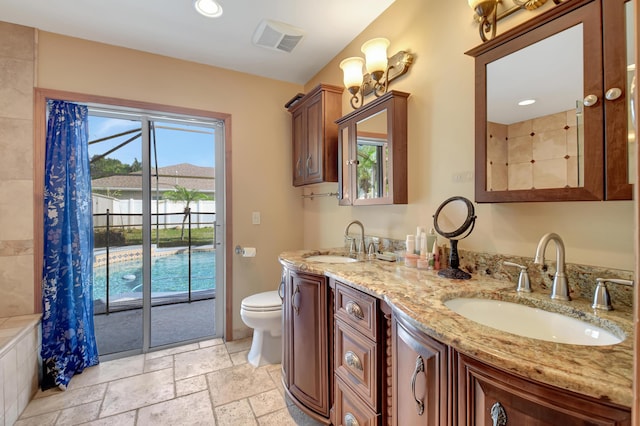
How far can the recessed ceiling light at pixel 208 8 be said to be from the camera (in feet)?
5.92

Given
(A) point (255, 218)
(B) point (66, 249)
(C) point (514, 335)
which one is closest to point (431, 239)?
(C) point (514, 335)

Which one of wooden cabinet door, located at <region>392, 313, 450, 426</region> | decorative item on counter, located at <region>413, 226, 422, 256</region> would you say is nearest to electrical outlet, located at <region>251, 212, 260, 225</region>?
decorative item on counter, located at <region>413, 226, 422, 256</region>

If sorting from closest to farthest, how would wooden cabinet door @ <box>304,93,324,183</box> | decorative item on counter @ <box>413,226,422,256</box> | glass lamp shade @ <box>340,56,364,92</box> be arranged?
decorative item on counter @ <box>413,226,422,256</box> < glass lamp shade @ <box>340,56,364,92</box> < wooden cabinet door @ <box>304,93,324,183</box>

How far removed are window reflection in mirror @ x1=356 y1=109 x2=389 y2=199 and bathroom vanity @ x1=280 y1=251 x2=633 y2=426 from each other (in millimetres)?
481

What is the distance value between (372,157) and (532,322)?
123cm

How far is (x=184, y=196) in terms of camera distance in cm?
265

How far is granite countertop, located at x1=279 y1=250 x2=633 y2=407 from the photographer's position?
543 millimetres

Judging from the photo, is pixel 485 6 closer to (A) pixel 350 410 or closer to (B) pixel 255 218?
(A) pixel 350 410

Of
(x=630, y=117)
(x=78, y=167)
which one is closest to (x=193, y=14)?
(x=78, y=167)

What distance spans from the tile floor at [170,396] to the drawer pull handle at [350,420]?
0.41 m

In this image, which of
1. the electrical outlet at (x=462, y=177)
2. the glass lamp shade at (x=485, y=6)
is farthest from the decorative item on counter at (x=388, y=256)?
the glass lamp shade at (x=485, y=6)

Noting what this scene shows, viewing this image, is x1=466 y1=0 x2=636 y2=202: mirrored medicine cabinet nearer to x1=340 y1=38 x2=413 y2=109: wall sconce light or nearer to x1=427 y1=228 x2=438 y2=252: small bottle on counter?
x1=427 y1=228 x2=438 y2=252: small bottle on counter

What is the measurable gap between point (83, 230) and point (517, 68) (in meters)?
2.88

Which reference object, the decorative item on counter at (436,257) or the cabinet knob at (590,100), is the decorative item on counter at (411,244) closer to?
the decorative item on counter at (436,257)
